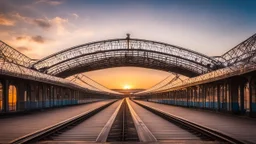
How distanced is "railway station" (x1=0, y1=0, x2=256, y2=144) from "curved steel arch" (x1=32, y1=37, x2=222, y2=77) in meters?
0.20

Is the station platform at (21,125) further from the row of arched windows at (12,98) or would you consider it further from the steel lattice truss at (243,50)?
the steel lattice truss at (243,50)

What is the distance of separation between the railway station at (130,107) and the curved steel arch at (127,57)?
0.20 meters

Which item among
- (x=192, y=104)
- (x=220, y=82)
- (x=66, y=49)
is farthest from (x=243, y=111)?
(x=66, y=49)

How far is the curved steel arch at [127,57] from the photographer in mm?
76188

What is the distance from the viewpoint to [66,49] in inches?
3054

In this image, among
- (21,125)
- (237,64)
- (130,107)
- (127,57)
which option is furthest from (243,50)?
(21,125)

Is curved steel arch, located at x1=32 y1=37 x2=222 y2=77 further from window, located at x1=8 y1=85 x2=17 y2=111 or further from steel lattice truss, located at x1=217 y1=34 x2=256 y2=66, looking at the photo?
window, located at x1=8 y1=85 x2=17 y2=111

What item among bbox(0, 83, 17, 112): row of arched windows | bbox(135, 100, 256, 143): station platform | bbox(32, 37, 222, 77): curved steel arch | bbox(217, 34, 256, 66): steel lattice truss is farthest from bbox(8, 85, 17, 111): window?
bbox(32, 37, 222, 77): curved steel arch

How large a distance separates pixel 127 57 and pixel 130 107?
41.4 feet

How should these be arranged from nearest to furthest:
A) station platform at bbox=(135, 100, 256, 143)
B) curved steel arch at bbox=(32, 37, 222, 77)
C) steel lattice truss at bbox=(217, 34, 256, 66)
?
station platform at bbox=(135, 100, 256, 143) < steel lattice truss at bbox=(217, 34, 256, 66) < curved steel arch at bbox=(32, 37, 222, 77)

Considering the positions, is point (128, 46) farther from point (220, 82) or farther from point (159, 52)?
point (220, 82)

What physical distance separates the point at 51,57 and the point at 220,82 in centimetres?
4686

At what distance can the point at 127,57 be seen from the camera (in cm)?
8212

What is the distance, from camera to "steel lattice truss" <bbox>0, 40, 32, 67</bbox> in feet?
172
